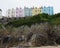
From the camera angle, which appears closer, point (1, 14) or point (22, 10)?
point (1, 14)

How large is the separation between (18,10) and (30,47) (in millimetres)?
12247

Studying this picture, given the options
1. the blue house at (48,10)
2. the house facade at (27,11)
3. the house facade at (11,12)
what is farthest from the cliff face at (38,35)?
the house facade at (27,11)

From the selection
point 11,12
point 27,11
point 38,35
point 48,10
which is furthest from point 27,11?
point 38,35

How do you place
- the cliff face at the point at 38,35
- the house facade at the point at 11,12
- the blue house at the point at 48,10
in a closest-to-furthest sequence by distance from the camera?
the cliff face at the point at 38,35 < the blue house at the point at 48,10 < the house facade at the point at 11,12

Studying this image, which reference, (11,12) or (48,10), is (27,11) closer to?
(11,12)

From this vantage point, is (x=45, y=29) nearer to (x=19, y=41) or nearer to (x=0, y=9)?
(x=19, y=41)

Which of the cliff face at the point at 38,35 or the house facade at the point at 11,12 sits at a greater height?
the house facade at the point at 11,12

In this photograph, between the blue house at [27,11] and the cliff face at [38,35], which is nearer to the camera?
the cliff face at [38,35]

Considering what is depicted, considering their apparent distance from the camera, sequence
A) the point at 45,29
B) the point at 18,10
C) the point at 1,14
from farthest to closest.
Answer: the point at 18,10
the point at 1,14
the point at 45,29

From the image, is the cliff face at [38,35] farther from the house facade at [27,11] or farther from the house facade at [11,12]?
the house facade at [27,11]

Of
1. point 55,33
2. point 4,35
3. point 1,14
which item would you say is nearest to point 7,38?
point 4,35

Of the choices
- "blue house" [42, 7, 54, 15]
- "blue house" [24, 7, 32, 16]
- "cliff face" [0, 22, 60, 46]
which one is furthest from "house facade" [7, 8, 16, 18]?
"cliff face" [0, 22, 60, 46]

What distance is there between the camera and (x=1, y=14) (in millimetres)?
14539

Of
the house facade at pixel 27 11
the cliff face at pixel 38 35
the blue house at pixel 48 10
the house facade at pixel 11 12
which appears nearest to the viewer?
the cliff face at pixel 38 35
